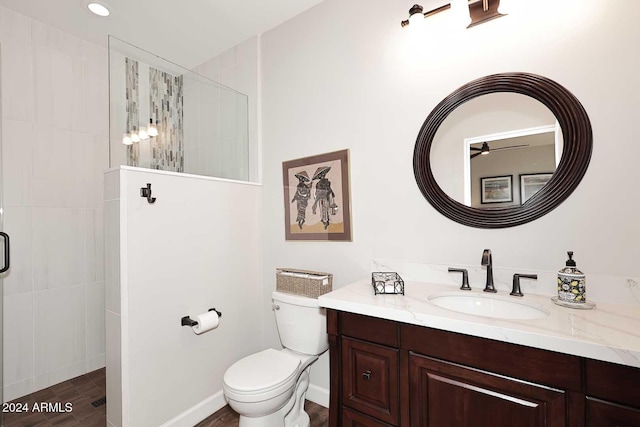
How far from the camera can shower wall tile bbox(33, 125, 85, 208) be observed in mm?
2268

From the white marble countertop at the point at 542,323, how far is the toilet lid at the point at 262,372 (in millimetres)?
523

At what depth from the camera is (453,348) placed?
113 cm

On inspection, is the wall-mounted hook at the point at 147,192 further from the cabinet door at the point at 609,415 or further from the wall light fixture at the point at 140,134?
the cabinet door at the point at 609,415

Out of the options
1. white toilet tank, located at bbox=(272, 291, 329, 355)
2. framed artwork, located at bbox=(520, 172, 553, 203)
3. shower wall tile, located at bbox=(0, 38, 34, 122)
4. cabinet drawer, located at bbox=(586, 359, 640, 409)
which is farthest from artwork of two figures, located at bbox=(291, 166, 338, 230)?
shower wall tile, located at bbox=(0, 38, 34, 122)

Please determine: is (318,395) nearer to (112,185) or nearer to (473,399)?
(473,399)

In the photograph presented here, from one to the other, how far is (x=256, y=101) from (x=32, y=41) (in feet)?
5.43

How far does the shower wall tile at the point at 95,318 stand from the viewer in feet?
8.16

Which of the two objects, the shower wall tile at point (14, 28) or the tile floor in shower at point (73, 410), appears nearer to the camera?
the tile floor in shower at point (73, 410)

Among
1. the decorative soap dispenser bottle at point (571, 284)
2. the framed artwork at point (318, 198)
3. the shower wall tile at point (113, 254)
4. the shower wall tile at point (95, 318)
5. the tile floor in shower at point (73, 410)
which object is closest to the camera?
the decorative soap dispenser bottle at point (571, 284)

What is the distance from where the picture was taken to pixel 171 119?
2066mm

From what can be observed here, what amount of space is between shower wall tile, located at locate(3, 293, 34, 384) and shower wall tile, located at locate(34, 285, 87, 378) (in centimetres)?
3

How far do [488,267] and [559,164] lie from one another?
Answer: 55 centimetres

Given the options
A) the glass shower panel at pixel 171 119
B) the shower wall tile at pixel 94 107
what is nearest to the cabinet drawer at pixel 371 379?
the glass shower panel at pixel 171 119

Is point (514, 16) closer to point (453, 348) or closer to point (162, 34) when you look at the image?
point (453, 348)
